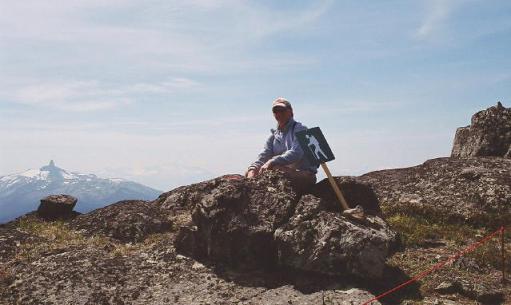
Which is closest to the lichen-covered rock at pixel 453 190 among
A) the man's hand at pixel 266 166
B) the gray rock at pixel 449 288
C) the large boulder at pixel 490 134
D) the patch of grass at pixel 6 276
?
the large boulder at pixel 490 134

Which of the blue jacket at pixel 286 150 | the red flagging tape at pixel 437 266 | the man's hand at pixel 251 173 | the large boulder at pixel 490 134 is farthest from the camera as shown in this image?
the large boulder at pixel 490 134

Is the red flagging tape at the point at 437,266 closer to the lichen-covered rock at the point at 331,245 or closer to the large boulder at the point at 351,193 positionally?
the lichen-covered rock at the point at 331,245

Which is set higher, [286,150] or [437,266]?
[286,150]

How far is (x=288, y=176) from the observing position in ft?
47.6

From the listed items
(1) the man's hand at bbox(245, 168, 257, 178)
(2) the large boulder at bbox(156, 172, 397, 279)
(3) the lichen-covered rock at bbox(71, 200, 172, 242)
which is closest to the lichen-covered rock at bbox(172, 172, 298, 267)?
(2) the large boulder at bbox(156, 172, 397, 279)

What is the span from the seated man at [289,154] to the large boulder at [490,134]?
14051 mm

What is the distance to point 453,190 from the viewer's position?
1923 centimetres

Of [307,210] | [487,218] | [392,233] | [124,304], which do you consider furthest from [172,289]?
[487,218]

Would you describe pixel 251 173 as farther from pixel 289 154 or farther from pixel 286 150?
pixel 289 154

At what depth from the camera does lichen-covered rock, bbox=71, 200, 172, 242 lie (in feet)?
54.2

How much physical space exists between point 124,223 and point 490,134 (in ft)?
67.0

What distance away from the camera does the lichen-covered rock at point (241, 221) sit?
42.4 ft

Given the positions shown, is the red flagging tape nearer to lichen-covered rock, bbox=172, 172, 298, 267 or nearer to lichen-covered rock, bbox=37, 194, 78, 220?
lichen-covered rock, bbox=172, 172, 298, 267

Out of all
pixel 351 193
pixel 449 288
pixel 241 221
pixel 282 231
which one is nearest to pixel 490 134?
pixel 351 193
